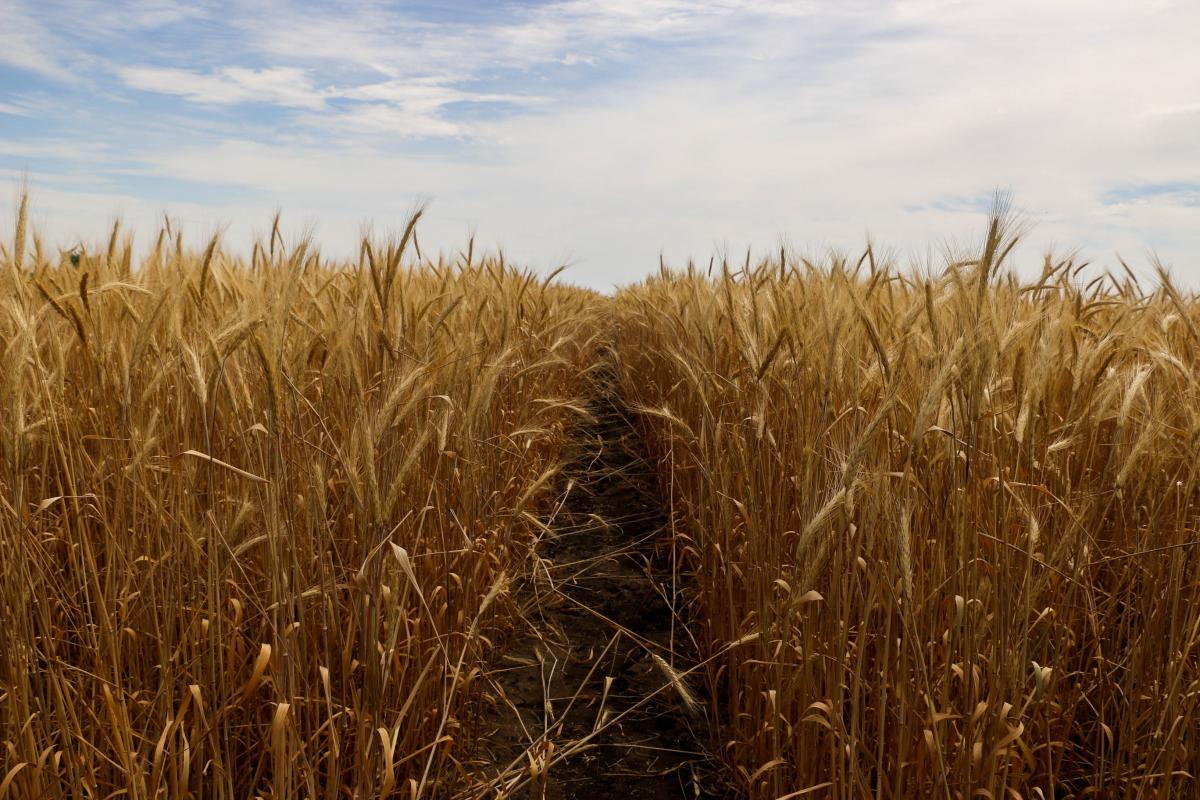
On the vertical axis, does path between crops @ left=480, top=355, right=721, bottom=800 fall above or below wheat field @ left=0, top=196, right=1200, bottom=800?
below

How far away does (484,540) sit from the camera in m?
2.43

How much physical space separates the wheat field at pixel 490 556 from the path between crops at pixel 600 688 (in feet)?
0.21

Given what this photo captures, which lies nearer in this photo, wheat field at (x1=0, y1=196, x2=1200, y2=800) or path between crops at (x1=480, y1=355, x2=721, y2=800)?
wheat field at (x1=0, y1=196, x2=1200, y2=800)

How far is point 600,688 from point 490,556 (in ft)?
1.84

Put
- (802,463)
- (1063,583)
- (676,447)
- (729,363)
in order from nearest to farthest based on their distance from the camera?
(1063,583) → (802,463) → (729,363) → (676,447)

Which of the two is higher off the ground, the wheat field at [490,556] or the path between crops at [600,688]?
the wheat field at [490,556]

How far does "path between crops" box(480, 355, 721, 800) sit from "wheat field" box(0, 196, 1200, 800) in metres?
0.06

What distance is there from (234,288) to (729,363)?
170 cm

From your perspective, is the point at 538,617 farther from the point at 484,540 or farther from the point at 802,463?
the point at 802,463

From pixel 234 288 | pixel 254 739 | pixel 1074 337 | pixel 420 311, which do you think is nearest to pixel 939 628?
pixel 1074 337

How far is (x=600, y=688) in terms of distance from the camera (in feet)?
8.75

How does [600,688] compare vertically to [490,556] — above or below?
below

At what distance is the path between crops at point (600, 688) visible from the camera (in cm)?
219

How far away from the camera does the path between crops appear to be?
7.20 feet
